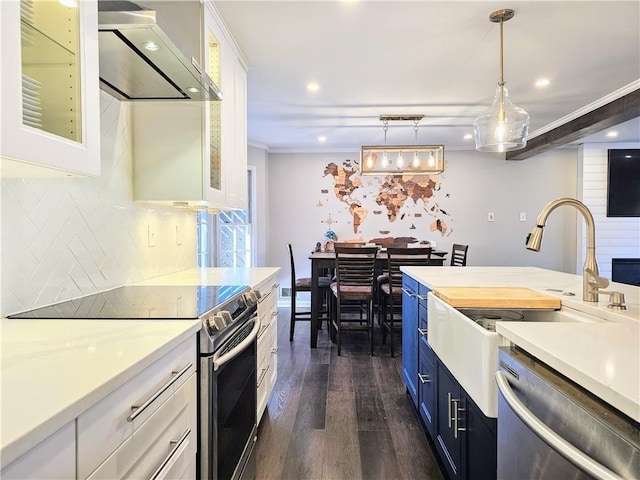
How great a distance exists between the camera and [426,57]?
2.49 m

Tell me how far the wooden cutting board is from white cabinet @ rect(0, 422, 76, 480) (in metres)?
1.35

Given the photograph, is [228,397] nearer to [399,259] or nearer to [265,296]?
[265,296]

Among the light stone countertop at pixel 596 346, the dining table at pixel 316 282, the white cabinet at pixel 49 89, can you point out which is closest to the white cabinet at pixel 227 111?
the white cabinet at pixel 49 89

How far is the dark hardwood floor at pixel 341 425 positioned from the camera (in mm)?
1773

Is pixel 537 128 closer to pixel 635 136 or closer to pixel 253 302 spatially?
pixel 635 136

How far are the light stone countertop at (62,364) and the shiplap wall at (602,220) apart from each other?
563cm

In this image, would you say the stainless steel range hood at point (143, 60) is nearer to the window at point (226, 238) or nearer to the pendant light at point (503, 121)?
the pendant light at point (503, 121)

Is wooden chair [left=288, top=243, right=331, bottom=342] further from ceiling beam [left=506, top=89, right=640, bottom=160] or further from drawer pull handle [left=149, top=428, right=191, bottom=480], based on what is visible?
ceiling beam [left=506, top=89, right=640, bottom=160]

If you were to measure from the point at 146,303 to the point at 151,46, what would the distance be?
936mm

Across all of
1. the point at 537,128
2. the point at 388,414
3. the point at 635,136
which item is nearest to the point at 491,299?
the point at 388,414

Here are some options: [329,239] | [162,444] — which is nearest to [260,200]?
[329,239]

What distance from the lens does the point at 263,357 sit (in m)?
2.06

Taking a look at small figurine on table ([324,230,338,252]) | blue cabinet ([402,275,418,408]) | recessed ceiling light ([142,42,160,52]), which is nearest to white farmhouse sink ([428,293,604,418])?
blue cabinet ([402,275,418,408])

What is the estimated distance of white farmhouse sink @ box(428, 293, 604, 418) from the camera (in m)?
1.10
